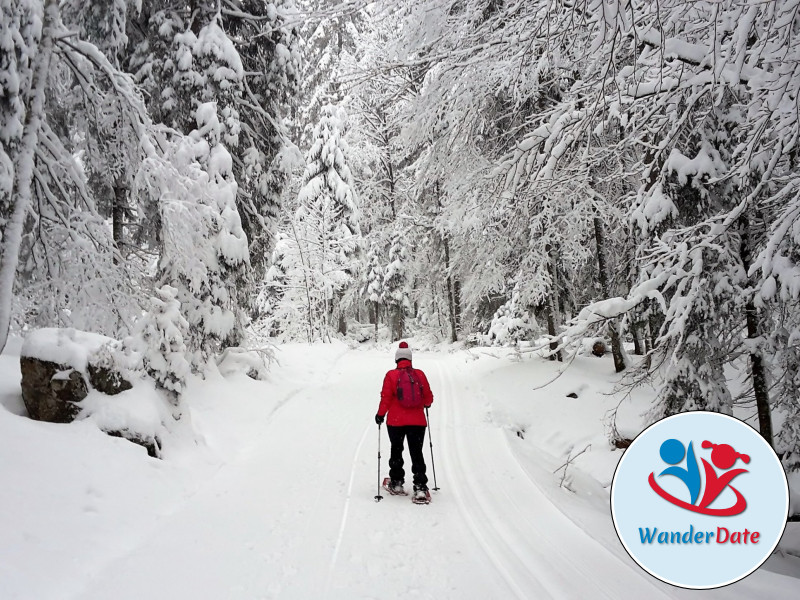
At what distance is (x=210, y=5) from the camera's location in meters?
10.6

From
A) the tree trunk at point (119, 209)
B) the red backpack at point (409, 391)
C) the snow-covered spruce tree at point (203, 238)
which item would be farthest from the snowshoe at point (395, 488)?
the tree trunk at point (119, 209)

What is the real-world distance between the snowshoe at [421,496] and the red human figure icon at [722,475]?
320 cm

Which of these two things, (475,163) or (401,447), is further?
(475,163)

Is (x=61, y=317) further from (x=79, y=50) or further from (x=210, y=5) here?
(x=210, y=5)

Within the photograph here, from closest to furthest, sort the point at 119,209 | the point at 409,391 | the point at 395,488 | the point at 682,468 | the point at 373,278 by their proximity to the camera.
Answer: the point at 682,468
the point at 395,488
the point at 409,391
the point at 119,209
the point at 373,278

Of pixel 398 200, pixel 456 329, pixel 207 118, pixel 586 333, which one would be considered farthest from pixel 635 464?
pixel 398 200

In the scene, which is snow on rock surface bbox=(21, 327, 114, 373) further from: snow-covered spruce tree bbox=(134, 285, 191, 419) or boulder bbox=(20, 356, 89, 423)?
snow-covered spruce tree bbox=(134, 285, 191, 419)

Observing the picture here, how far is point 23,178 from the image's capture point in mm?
5855

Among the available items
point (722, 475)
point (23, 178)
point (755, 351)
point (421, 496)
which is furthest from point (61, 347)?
point (755, 351)

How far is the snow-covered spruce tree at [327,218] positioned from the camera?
2723cm

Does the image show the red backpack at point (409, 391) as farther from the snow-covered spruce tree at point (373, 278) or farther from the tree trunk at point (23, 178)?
the snow-covered spruce tree at point (373, 278)

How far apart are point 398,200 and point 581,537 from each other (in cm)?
2785

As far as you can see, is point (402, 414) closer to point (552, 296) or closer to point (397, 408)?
point (397, 408)

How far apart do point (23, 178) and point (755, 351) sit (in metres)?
9.21
